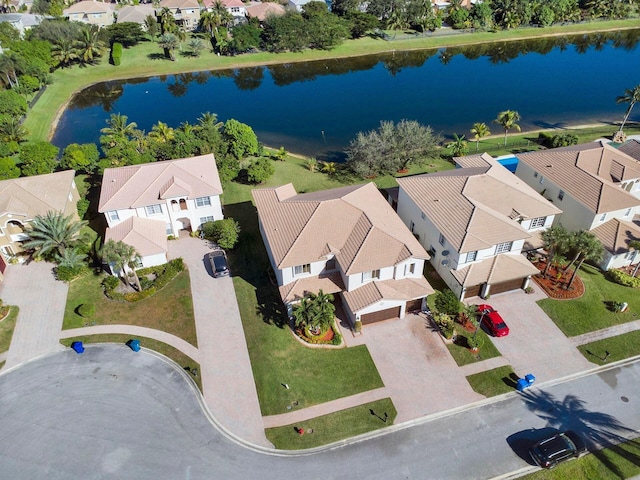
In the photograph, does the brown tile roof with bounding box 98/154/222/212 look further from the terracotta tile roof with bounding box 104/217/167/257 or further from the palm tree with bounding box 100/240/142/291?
the palm tree with bounding box 100/240/142/291

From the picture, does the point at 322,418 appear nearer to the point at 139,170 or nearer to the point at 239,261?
the point at 239,261

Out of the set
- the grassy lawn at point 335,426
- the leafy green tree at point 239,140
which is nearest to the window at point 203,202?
the leafy green tree at point 239,140

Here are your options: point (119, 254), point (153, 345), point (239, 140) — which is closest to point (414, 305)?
point (153, 345)

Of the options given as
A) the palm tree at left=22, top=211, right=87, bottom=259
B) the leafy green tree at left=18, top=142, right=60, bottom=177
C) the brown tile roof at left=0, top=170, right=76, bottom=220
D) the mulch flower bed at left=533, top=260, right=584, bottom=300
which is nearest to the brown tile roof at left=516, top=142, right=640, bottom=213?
the mulch flower bed at left=533, top=260, right=584, bottom=300

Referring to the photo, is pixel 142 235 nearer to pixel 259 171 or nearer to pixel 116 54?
pixel 259 171

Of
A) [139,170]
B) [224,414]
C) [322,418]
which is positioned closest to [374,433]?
[322,418]
